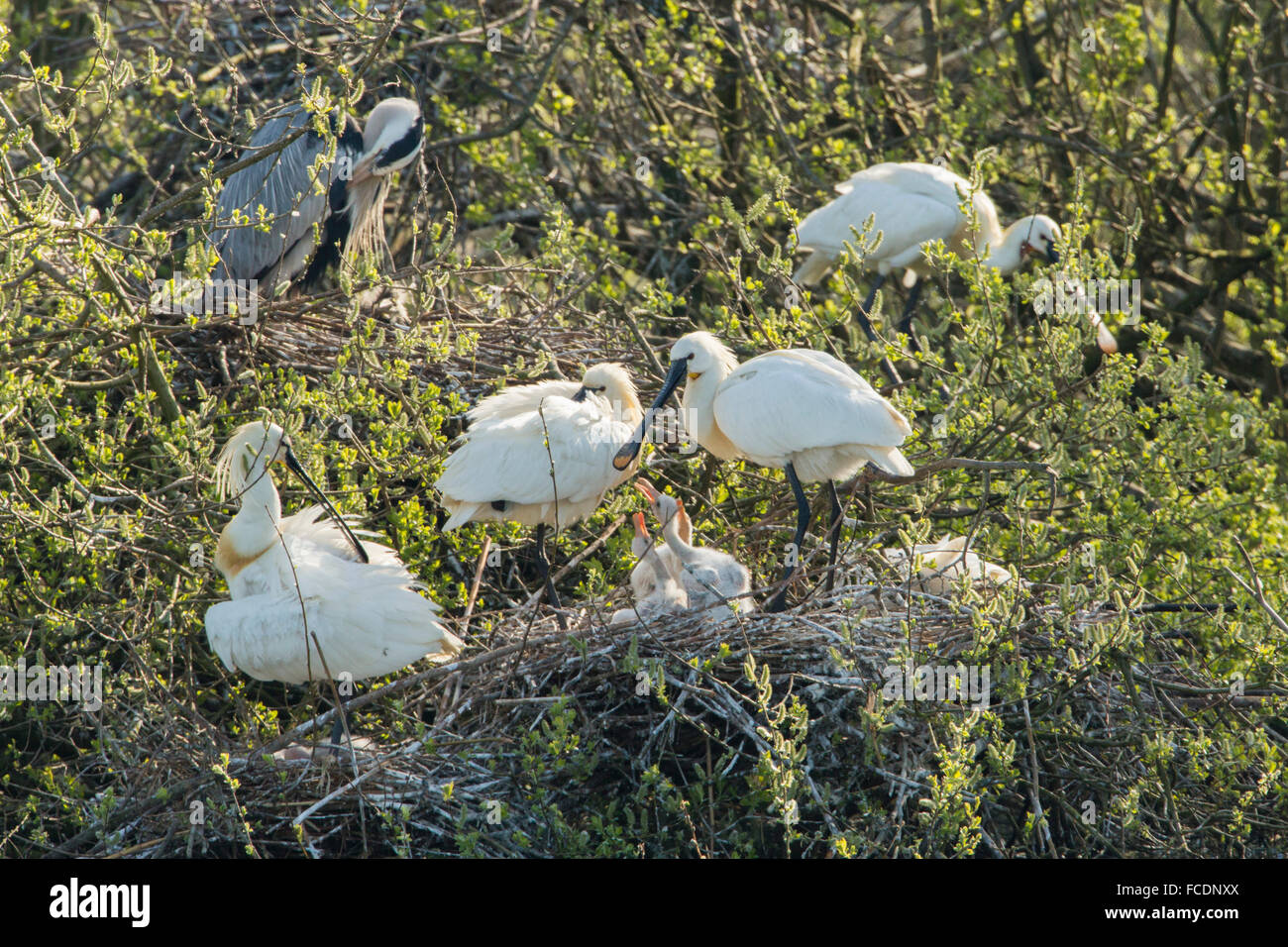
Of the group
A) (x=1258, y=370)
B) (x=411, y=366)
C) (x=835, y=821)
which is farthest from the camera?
(x=1258, y=370)

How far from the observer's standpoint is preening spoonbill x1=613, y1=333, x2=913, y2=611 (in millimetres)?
4863

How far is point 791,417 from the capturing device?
4.94 m

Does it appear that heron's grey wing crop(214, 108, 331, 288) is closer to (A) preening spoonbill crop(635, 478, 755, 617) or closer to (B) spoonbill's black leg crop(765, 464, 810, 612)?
(A) preening spoonbill crop(635, 478, 755, 617)

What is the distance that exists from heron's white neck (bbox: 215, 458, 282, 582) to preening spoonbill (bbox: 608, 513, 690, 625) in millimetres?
1243

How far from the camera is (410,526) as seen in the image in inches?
204

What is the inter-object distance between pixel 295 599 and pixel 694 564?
1433mm

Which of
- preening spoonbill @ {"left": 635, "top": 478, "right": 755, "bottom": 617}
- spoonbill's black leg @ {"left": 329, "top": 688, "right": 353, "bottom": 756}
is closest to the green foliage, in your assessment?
spoonbill's black leg @ {"left": 329, "top": 688, "right": 353, "bottom": 756}

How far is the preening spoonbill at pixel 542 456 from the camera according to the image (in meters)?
5.11

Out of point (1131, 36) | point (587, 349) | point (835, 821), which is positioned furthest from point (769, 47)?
point (835, 821)

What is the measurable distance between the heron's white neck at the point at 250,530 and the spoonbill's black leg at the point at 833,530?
1936mm

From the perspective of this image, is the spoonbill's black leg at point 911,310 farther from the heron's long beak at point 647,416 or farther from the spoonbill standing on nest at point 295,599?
the spoonbill standing on nest at point 295,599
